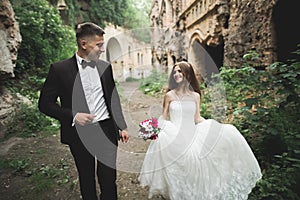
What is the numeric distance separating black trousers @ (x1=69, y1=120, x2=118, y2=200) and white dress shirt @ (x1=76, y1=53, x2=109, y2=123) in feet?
0.40

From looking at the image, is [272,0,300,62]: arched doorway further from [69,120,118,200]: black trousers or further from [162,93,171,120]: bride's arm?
[69,120,118,200]: black trousers

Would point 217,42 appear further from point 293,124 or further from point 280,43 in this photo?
point 293,124

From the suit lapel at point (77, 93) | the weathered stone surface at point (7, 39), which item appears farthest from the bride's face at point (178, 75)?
the weathered stone surface at point (7, 39)

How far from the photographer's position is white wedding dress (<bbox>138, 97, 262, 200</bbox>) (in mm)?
2055

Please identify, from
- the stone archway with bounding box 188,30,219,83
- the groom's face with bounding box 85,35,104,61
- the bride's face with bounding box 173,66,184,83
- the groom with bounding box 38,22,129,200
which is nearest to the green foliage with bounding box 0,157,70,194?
the groom with bounding box 38,22,129,200

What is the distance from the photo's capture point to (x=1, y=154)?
158 inches

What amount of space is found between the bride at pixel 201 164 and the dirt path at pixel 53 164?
0.83m

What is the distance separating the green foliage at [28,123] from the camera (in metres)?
4.96

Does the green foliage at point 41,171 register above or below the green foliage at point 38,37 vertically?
below

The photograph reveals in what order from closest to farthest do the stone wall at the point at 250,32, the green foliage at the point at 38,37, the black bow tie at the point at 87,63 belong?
the black bow tie at the point at 87,63 → the stone wall at the point at 250,32 → the green foliage at the point at 38,37

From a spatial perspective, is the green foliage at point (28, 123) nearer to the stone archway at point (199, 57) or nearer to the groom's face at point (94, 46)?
the groom's face at point (94, 46)

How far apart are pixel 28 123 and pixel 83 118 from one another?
4.39m

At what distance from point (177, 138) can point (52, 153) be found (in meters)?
3.18

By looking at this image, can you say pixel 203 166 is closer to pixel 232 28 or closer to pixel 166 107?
pixel 166 107
